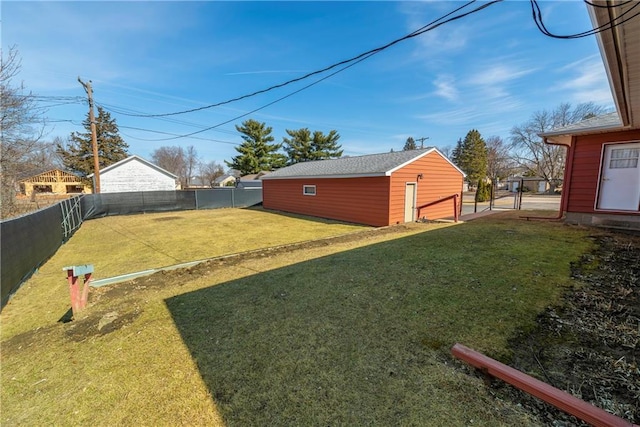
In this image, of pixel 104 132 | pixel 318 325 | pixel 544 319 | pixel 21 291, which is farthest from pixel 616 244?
Answer: pixel 104 132

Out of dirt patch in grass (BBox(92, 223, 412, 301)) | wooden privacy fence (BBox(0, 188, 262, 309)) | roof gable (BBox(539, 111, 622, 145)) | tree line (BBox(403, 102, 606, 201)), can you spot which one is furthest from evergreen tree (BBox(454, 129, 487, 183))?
dirt patch in grass (BBox(92, 223, 412, 301))

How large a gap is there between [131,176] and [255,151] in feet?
45.4

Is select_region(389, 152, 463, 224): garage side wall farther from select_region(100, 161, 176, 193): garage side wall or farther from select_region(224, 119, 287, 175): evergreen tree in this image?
select_region(224, 119, 287, 175): evergreen tree

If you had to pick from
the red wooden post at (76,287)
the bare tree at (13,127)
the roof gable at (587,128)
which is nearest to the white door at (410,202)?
the roof gable at (587,128)

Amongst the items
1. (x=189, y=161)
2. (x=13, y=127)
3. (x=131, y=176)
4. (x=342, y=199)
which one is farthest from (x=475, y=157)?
(x=189, y=161)

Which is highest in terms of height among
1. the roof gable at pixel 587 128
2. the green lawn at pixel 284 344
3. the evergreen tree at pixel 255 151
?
the evergreen tree at pixel 255 151

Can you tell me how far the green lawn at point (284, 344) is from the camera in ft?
5.94

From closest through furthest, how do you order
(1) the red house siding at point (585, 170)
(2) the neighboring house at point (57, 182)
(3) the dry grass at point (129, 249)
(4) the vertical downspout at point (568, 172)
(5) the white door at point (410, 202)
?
1. (3) the dry grass at point (129, 249)
2. (1) the red house siding at point (585, 170)
3. (4) the vertical downspout at point (568, 172)
4. (5) the white door at point (410, 202)
5. (2) the neighboring house at point (57, 182)

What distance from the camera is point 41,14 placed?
654 cm

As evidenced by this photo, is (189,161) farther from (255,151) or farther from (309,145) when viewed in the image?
(309,145)

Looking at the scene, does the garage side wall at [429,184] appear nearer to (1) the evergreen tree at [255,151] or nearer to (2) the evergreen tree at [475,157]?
(1) the evergreen tree at [255,151]

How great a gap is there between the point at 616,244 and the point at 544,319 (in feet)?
14.4

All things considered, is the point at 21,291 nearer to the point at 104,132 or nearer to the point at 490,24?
the point at 490,24

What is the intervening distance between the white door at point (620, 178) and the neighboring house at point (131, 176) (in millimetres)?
28675
